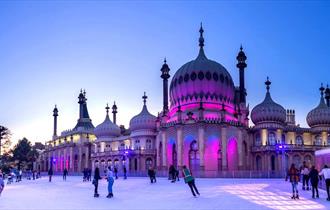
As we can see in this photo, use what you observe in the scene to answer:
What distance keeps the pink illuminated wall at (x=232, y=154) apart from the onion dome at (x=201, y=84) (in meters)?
7.51

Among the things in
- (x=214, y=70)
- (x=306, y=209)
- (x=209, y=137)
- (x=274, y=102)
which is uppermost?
(x=214, y=70)

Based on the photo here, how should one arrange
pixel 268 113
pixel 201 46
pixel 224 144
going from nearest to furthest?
pixel 224 144
pixel 268 113
pixel 201 46

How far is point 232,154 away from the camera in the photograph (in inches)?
2633

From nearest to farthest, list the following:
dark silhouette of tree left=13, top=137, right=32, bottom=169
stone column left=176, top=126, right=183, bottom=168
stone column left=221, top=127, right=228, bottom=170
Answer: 1. stone column left=221, top=127, right=228, bottom=170
2. stone column left=176, top=126, right=183, bottom=168
3. dark silhouette of tree left=13, top=137, right=32, bottom=169

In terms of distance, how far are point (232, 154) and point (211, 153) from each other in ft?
15.6

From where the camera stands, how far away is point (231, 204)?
18516 mm

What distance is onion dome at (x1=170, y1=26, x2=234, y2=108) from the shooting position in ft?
227

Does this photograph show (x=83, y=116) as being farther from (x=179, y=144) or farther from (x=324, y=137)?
(x=324, y=137)

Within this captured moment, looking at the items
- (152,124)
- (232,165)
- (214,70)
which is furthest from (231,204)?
(152,124)

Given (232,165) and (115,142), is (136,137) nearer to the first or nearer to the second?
(115,142)

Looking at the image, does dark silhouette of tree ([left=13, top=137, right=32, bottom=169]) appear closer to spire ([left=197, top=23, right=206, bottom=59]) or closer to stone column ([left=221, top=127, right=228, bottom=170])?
spire ([left=197, top=23, right=206, bottom=59])

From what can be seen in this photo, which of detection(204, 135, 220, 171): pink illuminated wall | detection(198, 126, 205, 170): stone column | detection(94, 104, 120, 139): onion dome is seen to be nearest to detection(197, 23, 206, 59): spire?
detection(198, 126, 205, 170): stone column

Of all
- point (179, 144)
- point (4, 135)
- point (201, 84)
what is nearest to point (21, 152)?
point (4, 135)

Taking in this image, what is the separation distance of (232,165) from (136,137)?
81.5 ft
